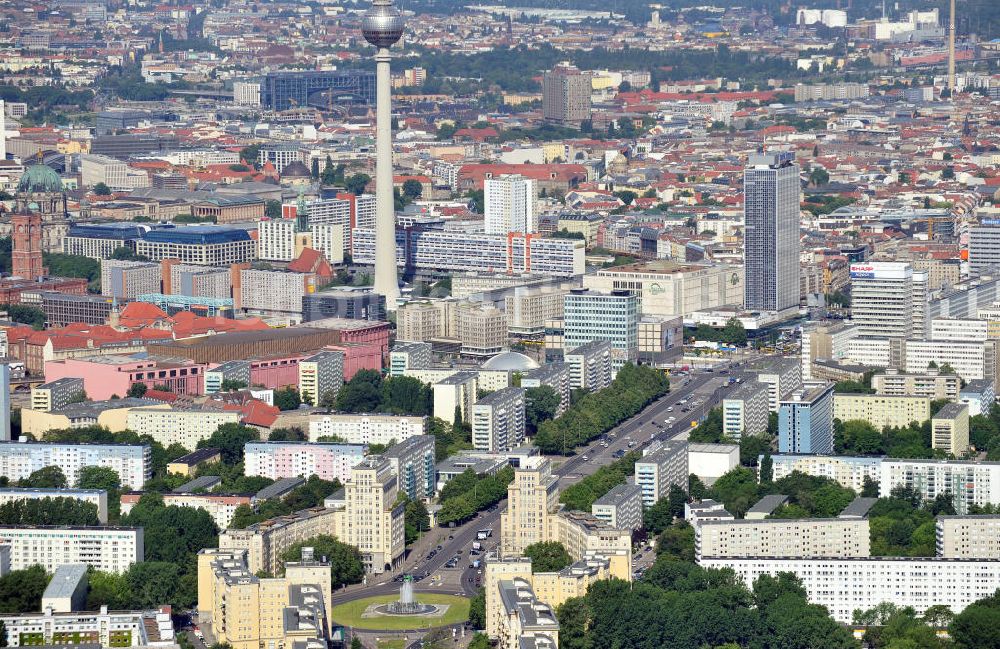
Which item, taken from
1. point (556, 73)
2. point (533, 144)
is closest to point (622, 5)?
point (556, 73)

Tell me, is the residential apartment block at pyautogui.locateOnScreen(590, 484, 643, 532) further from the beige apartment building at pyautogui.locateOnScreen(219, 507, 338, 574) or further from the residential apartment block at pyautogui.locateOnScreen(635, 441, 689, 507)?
the beige apartment building at pyautogui.locateOnScreen(219, 507, 338, 574)

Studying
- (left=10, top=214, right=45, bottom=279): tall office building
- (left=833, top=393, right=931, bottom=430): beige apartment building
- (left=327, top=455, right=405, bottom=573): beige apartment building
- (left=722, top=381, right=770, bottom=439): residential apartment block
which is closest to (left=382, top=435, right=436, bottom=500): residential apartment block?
(left=327, top=455, right=405, bottom=573): beige apartment building

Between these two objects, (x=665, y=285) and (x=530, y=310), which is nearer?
(x=530, y=310)

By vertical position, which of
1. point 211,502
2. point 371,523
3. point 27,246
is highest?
point 27,246

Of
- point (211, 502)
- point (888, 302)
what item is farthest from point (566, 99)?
point (211, 502)

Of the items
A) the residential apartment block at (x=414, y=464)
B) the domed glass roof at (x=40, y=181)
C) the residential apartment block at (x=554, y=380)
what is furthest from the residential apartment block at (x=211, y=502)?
the domed glass roof at (x=40, y=181)

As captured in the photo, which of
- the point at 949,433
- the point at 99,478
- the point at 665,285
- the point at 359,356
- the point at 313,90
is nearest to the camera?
the point at 99,478

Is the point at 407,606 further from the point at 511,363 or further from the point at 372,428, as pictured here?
the point at 511,363
